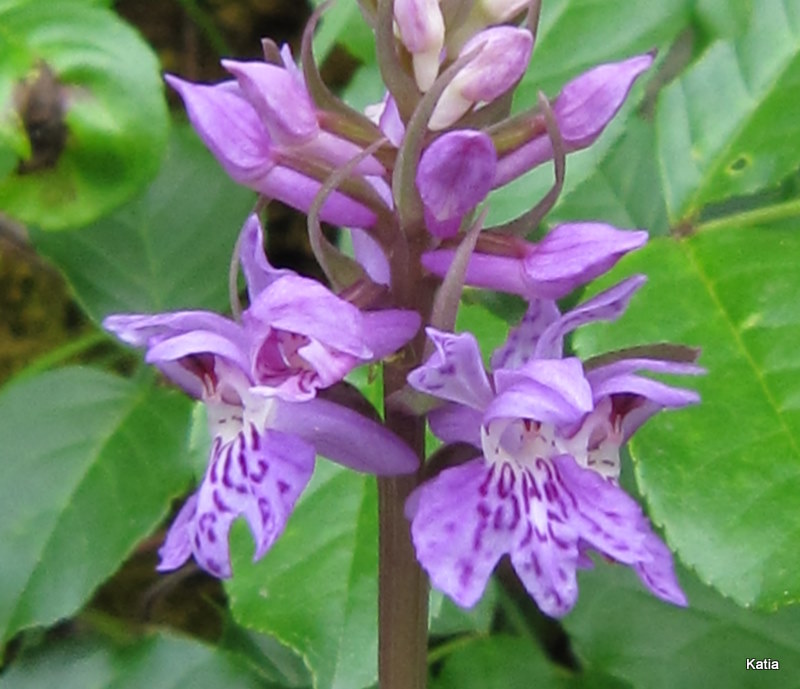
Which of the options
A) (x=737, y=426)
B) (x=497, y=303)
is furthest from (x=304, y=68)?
(x=497, y=303)

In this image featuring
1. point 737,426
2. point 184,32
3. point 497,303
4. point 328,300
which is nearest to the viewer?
point 328,300

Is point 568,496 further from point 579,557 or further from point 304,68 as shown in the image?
point 304,68

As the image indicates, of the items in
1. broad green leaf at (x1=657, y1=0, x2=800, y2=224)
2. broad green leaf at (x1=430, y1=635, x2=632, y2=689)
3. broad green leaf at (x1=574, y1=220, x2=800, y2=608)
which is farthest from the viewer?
broad green leaf at (x1=430, y1=635, x2=632, y2=689)

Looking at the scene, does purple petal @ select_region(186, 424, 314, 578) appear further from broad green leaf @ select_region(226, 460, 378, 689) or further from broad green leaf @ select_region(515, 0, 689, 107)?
broad green leaf @ select_region(515, 0, 689, 107)

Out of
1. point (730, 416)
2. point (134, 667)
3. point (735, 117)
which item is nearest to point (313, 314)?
point (730, 416)

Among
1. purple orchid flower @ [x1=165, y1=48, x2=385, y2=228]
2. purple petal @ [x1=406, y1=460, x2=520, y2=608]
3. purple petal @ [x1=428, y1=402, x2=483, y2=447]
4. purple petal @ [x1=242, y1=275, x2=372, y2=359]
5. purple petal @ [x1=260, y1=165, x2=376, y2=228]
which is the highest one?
purple orchid flower @ [x1=165, y1=48, x2=385, y2=228]

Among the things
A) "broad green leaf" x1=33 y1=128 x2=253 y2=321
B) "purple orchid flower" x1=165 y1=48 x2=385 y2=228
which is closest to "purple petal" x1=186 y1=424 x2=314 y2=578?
"purple orchid flower" x1=165 y1=48 x2=385 y2=228
